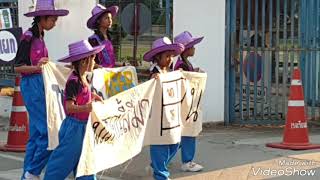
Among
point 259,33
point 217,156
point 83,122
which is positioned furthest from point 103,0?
point 83,122

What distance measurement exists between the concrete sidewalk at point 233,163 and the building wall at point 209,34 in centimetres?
119

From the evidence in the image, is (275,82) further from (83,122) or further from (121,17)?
(83,122)

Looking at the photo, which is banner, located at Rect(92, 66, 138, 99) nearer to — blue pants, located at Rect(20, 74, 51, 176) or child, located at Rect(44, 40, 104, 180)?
blue pants, located at Rect(20, 74, 51, 176)

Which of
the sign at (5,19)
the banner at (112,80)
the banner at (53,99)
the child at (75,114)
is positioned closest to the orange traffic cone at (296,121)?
the banner at (112,80)

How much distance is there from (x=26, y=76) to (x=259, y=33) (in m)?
5.23

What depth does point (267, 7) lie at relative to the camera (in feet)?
35.4

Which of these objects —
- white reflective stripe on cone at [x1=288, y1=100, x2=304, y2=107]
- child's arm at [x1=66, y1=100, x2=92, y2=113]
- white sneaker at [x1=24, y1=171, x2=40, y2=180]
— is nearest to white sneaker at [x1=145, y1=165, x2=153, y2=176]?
white sneaker at [x1=24, y1=171, x2=40, y2=180]

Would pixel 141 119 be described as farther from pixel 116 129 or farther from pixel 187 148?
pixel 187 148

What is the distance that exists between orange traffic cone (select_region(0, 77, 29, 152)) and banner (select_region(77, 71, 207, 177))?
2.73 m

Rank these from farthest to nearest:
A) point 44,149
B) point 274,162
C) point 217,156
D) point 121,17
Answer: point 121,17, point 217,156, point 274,162, point 44,149

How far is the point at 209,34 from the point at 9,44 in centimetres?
417

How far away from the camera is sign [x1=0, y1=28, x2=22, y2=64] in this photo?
12516mm

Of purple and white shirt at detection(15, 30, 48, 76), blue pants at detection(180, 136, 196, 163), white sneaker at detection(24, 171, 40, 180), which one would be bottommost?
white sneaker at detection(24, 171, 40, 180)

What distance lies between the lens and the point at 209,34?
10867 mm
